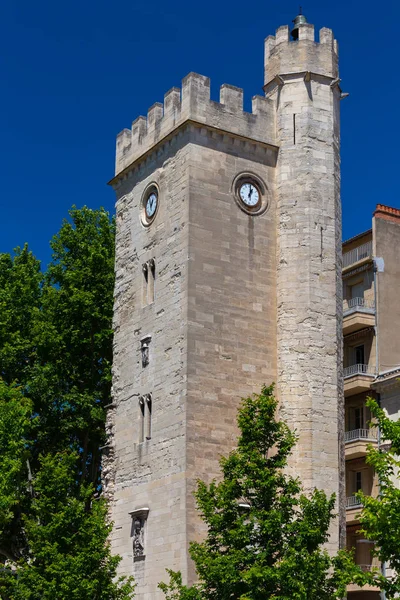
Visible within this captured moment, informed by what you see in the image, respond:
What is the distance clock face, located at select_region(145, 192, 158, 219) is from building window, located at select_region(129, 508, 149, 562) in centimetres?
985

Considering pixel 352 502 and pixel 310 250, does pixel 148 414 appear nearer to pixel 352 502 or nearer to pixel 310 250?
pixel 310 250

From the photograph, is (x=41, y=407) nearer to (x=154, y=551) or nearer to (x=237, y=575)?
(x=154, y=551)

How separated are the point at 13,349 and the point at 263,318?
12277mm

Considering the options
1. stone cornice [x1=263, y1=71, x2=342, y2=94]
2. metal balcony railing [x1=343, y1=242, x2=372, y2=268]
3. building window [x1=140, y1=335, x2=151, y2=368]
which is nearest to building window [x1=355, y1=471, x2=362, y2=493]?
metal balcony railing [x1=343, y1=242, x2=372, y2=268]

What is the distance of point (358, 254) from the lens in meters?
45.7

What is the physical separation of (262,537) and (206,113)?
1497 cm

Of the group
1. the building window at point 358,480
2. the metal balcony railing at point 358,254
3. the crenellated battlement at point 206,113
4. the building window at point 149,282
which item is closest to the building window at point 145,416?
the building window at point 149,282

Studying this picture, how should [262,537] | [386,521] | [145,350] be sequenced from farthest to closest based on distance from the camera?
[145,350] < [262,537] < [386,521]

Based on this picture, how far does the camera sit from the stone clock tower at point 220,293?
33250 mm

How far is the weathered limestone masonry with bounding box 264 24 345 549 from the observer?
33.8 metres

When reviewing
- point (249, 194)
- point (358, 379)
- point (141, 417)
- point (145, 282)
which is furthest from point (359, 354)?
point (141, 417)

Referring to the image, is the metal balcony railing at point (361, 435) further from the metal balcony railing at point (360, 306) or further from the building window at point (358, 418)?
the metal balcony railing at point (360, 306)

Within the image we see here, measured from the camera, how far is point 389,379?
136 feet

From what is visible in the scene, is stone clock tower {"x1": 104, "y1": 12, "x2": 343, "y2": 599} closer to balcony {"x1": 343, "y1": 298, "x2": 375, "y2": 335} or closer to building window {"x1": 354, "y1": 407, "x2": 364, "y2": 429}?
balcony {"x1": 343, "y1": 298, "x2": 375, "y2": 335}
